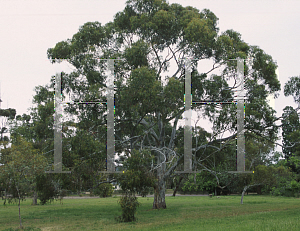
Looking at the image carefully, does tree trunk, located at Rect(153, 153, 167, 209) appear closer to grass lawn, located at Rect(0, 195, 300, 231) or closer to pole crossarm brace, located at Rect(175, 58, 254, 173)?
grass lawn, located at Rect(0, 195, 300, 231)

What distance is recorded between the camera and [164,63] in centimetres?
2027

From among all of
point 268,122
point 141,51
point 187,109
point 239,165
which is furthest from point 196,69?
point 239,165

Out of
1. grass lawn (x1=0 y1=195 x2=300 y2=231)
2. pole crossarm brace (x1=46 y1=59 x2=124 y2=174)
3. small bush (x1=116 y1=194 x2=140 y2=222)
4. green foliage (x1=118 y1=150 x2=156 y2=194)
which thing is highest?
pole crossarm brace (x1=46 y1=59 x2=124 y2=174)

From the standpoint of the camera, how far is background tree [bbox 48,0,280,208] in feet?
59.7

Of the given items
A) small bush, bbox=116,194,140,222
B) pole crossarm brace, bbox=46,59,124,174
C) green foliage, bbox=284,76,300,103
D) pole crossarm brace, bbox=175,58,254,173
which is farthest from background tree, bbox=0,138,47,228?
green foliage, bbox=284,76,300,103

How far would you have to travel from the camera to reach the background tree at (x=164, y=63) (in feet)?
59.7

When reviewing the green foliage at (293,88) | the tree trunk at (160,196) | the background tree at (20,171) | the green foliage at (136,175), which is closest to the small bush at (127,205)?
the green foliage at (136,175)

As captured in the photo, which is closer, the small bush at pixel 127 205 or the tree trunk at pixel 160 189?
the small bush at pixel 127 205

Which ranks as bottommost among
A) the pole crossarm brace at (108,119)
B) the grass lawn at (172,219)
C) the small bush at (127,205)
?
the grass lawn at (172,219)

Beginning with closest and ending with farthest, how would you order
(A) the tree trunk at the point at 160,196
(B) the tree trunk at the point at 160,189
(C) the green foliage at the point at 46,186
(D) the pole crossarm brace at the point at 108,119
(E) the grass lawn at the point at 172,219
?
(E) the grass lawn at the point at 172,219
(C) the green foliage at the point at 46,186
(D) the pole crossarm brace at the point at 108,119
(B) the tree trunk at the point at 160,189
(A) the tree trunk at the point at 160,196

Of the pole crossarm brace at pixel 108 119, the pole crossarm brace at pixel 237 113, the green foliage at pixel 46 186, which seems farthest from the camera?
the pole crossarm brace at pixel 237 113

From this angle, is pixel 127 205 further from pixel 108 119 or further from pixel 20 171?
pixel 108 119

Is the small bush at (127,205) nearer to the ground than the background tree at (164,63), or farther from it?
nearer to the ground

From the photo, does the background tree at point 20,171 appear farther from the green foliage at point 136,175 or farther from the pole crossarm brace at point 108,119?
the green foliage at point 136,175
